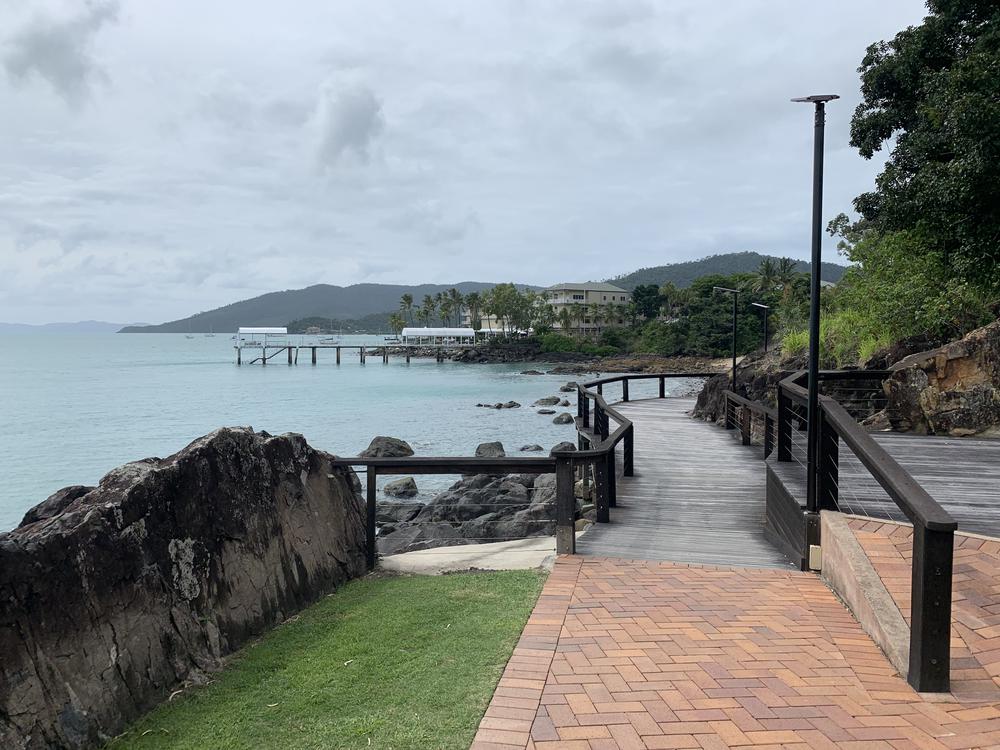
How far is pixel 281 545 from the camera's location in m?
5.27

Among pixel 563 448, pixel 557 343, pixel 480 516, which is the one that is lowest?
pixel 480 516

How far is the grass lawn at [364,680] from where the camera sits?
10.7 ft

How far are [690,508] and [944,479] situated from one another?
2.50 m

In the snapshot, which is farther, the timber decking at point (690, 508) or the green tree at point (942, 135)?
the green tree at point (942, 135)

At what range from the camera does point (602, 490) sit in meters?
7.32

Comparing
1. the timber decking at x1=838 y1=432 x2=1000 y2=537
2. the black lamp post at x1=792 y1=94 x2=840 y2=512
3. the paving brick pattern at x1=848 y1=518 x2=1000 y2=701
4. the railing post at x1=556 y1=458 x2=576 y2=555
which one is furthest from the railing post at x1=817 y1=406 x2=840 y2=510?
the railing post at x1=556 y1=458 x2=576 y2=555

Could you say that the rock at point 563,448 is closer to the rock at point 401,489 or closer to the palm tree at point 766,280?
the rock at point 401,489

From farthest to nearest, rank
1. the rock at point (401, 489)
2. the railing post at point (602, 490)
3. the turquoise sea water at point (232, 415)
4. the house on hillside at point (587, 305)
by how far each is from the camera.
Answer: the house on hillside at point (587, 305) → the turquoise sea water at point (232, 415) → the rock at point (401, 489) → the railing post at point (602, 490)

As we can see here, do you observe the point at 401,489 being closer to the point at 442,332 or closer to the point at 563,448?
the point at 563,448

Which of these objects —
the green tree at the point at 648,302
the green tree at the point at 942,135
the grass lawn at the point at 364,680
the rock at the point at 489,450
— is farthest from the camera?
the green tree at the point at 648,302

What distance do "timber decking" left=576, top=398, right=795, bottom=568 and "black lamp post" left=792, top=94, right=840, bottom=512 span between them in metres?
0.79

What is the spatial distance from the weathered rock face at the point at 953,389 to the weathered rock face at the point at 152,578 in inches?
313

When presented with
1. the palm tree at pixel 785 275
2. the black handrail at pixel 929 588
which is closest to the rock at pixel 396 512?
the black handrail at pixel 929 588

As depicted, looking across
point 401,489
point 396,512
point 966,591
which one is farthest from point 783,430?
point 401,489
